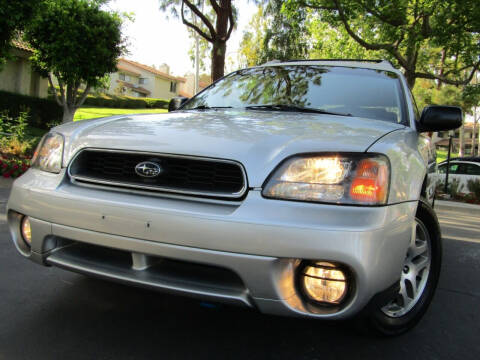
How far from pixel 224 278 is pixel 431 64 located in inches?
1129

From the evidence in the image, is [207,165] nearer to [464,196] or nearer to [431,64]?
[464,196]

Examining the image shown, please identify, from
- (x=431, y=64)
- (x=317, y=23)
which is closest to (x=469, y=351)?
(x=317, y=23)

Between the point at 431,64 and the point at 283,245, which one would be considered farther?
the point at 431,64

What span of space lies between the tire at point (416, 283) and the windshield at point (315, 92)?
71 cm

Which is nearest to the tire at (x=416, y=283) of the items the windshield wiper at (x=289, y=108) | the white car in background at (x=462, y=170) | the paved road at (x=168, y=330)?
the paved road at (x=168, y=330)

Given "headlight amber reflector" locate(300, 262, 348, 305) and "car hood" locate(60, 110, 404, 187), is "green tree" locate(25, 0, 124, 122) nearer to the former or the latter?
"car hood" locate(60, 110, 404, 187)

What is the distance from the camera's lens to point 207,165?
6.78 ft

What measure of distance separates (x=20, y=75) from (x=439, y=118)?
2263cm

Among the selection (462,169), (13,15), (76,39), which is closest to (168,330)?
(13,15)

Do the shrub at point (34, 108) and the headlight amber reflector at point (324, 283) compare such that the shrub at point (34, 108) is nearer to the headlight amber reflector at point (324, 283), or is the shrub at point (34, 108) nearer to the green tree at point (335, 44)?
the green tree at point (335, 44)

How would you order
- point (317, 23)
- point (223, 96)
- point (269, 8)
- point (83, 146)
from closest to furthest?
point (83, 146)
point (223, 96)
point (269, 8)
point (317, 23)

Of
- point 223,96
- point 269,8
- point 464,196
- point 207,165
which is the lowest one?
point 464,196

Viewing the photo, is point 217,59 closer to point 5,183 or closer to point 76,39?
point 76,39

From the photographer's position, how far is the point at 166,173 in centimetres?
211
